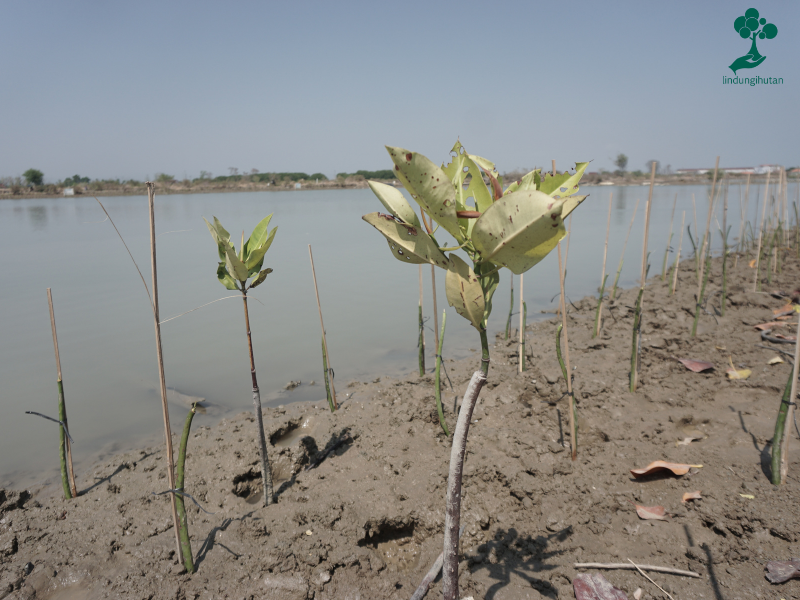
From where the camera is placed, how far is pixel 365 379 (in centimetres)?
410

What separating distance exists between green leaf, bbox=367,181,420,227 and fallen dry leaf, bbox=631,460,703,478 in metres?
1.93

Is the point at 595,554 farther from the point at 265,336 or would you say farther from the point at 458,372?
the point at 265,336

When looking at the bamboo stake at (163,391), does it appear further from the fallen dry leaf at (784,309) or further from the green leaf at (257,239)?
the fallen dry leaf at (784,309)

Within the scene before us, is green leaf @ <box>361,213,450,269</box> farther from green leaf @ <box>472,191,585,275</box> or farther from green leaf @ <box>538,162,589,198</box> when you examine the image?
green leaf @ <box>538,162,589,198</box>

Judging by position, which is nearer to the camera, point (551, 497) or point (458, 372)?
point (551, 497)

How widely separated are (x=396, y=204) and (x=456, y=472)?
25.5 inches

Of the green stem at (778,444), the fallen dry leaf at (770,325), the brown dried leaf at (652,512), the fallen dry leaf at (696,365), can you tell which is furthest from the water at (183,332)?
the fallen dry leaf at (770,325)

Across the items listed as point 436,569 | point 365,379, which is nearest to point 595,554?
point 436,569

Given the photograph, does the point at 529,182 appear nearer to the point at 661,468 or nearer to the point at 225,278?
the point at 225,278

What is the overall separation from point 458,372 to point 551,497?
1821 millimetres

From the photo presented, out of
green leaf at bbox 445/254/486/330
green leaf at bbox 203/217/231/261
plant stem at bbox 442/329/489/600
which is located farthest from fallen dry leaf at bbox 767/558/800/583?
green leaf at bbox 203/217/231/261

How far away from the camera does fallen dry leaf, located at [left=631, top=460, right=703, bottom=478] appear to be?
208 centimetres

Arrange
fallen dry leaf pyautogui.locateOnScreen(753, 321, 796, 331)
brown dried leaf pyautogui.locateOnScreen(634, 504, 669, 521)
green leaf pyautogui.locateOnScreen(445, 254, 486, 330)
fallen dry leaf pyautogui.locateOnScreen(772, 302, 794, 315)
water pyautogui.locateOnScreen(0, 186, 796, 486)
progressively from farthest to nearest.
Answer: fallen dry leaf pyautogui.locateOnScreen(772, 302, 794, 315) → fallen dry leaf pyautogui.locateOnScreen(753, 321, 796, 331) → water pyautogui.locateOnScreen(0, 186, 796, 486) → brown dried leaf pyautogui.locateOnScreen(634, 504, 669, 521) → green leaf pyautogui.locateOnScreen(445, 254, 486, 330)

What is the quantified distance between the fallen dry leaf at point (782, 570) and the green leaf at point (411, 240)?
1.59m
